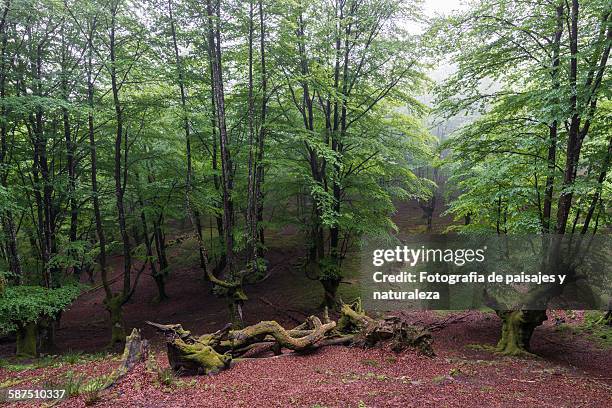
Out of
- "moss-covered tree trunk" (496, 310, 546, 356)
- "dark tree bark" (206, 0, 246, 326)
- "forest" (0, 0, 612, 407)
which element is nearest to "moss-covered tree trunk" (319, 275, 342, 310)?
"forest" (0, 0, 612, 407)

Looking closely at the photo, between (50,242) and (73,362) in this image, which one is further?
(50,242)

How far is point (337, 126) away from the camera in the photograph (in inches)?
534

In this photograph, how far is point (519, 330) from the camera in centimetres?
963

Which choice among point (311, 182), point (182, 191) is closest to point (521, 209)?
point (311, 182)

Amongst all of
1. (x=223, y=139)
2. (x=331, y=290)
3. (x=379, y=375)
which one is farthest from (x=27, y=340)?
(x=379, y=375)

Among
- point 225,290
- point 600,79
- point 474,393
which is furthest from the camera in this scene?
point 225,290

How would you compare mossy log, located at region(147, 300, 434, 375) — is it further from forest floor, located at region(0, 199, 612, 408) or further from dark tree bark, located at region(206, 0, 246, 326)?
dark tree bark, located at region(206, 0, 246, 326)

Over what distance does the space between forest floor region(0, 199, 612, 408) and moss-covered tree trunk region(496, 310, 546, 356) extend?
0.42 meters

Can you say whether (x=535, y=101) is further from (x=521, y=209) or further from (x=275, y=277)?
(x=275, y=277)

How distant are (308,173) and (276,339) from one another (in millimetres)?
5793

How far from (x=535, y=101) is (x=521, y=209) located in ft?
13.2

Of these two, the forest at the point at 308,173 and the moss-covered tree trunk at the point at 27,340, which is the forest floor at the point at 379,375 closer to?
the forest at the point at 308,173

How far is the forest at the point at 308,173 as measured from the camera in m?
7.00

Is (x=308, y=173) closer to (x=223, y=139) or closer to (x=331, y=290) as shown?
(x=223, y=139)
